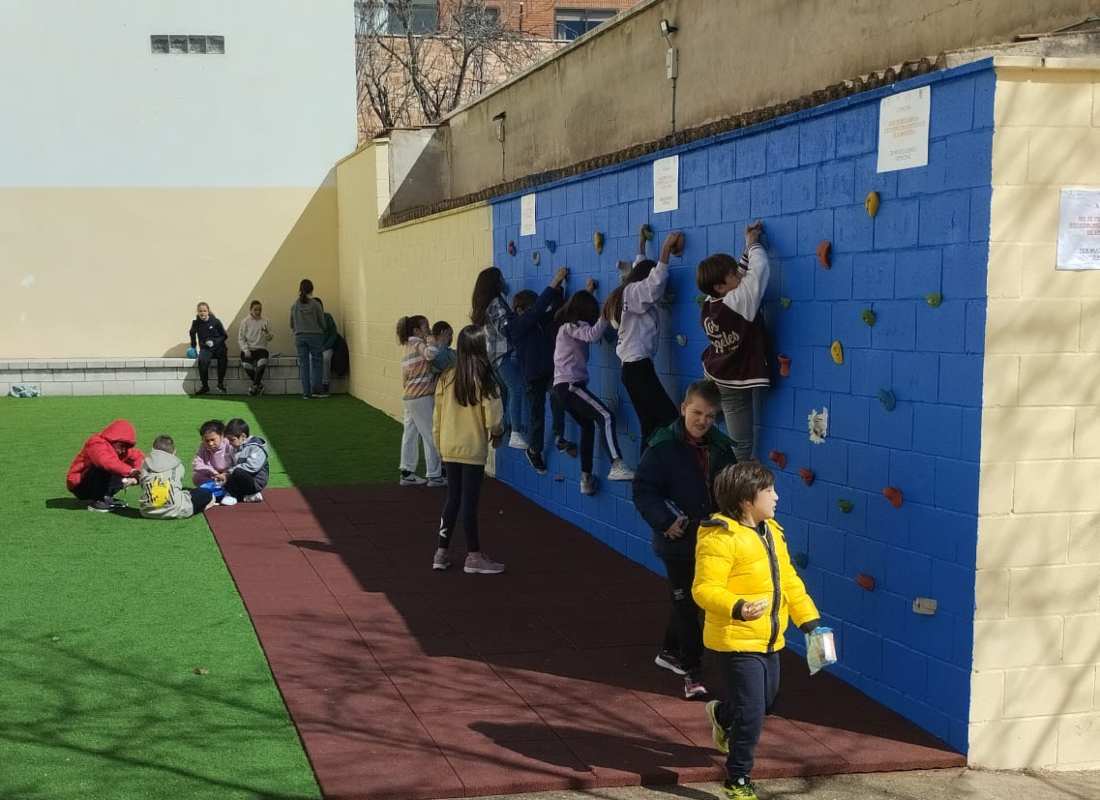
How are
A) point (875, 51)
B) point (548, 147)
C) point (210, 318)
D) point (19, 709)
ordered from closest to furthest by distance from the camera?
point (19, 709), point (875, 51), point (548, 147), point (210, 318)

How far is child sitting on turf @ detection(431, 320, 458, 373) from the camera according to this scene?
10.4m

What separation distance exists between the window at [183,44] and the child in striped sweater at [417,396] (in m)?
11.4

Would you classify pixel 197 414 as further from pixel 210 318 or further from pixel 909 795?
pixel 909 795

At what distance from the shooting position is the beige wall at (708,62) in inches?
320

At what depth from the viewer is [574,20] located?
39312mm

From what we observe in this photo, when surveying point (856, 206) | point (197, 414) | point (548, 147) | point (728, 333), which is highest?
point (548, 147)

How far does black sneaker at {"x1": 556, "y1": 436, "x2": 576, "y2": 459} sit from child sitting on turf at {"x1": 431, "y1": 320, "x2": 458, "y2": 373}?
3.46 ft

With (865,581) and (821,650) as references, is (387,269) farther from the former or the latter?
(821,650)

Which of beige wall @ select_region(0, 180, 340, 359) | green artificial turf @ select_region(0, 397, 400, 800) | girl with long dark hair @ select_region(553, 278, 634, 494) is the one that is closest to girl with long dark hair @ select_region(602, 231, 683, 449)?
girl with long dark hair @ select_region(553, 278, 634, 494)

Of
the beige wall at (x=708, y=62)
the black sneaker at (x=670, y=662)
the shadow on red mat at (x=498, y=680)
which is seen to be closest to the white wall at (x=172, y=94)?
the beige wall at (x=708, y=62)

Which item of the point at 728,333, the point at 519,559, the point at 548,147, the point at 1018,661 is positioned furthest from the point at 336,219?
the point at 1018,661

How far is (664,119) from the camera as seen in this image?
12453 mm

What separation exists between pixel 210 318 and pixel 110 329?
1916 millimetres

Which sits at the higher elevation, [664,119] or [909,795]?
[664,119]
